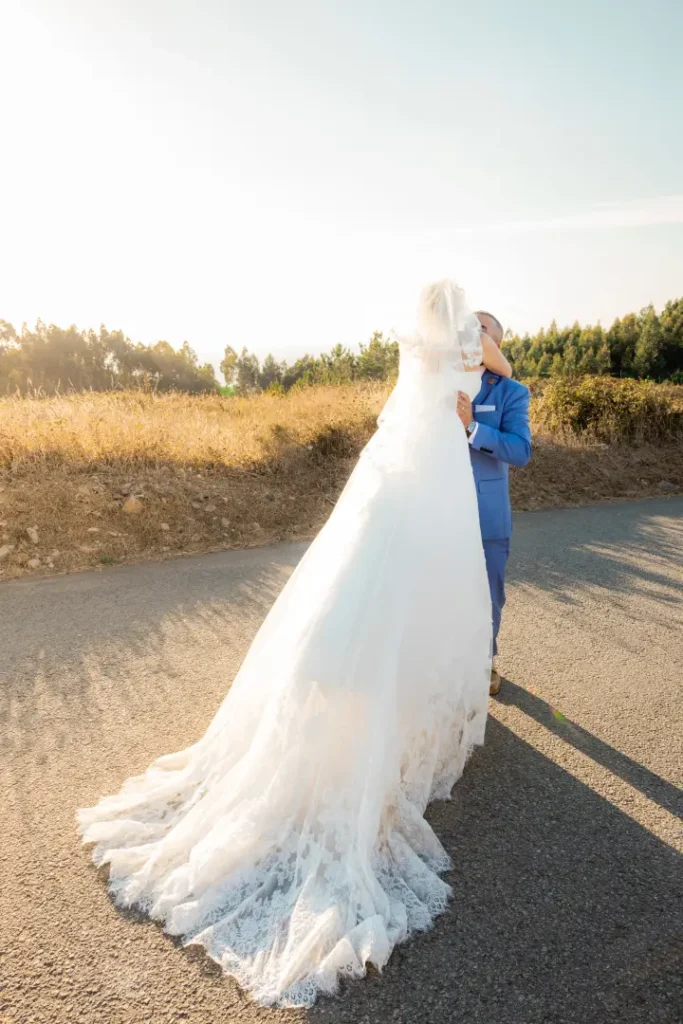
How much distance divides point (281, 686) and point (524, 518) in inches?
278

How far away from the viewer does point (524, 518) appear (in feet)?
29.7

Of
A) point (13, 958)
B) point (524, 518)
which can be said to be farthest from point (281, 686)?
point (524, 518)

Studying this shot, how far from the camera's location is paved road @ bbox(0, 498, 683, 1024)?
6.82 feet

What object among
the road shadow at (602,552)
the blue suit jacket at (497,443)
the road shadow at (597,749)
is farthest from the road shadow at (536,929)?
the road shadow at (602,552)

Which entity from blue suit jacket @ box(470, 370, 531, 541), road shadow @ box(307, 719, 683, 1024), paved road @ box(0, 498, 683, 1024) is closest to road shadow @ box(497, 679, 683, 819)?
paved road @ box(0, 498, 683, 1024)

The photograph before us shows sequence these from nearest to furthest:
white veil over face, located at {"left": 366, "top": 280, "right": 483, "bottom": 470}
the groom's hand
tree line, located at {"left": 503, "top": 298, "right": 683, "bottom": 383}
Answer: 1. white veil over face, located at {"left": 366, "top": 280, "right": 483, "bottom": 470}
2. the groom's hand
3. tree line, located at {"left": 503, "top": 298, "right": 683, "bottom": 383}

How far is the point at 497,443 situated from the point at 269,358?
37961 millimetres

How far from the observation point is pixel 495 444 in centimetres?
370

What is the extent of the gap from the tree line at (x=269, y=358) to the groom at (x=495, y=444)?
23.2 metres

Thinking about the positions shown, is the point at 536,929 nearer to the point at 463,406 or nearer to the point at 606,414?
the point at 463,406

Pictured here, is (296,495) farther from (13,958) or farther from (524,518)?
(13,958)

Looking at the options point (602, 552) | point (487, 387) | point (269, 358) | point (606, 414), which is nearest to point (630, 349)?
point (269, 358)

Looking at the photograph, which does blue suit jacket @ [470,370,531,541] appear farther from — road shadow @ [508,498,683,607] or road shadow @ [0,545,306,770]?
road shadow @ [508,498,683,607]

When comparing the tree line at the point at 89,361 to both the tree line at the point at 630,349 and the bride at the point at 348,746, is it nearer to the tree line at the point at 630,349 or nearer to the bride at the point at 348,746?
the tree line at the point at 630,349
